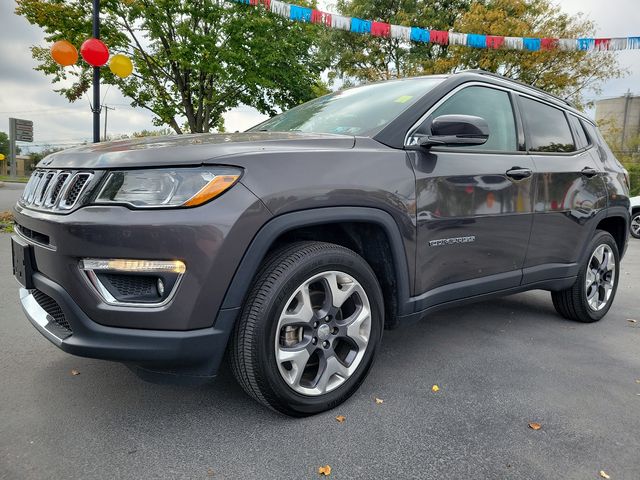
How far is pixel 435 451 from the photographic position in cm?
188

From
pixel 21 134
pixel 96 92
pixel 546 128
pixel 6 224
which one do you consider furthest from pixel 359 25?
pixel 21 134

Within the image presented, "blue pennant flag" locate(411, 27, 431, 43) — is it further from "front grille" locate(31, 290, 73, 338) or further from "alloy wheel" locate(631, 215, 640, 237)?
"front grille" locate(31, 290, 73, 338)

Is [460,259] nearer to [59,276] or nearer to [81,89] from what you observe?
[59,276]

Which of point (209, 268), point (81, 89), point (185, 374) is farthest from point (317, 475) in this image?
point (81, 89)

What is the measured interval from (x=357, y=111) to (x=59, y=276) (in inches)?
73.0

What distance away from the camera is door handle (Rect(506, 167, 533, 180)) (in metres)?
2.84

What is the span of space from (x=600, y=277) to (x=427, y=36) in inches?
385

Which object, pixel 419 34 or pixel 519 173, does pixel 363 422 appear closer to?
pixel 519 173

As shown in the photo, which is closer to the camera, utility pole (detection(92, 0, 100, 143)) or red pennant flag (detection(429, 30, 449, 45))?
utility pole (detection(92, 0, 100, 143))

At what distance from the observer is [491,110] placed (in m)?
2.95

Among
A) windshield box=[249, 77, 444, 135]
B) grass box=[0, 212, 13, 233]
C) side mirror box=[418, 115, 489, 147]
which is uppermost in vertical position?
windshield box=[249, 77, 444, 135]

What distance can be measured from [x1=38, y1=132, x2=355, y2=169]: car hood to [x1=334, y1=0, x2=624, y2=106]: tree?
56.9 ft

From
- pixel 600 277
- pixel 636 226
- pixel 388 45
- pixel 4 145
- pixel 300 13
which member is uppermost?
pixel 388 45

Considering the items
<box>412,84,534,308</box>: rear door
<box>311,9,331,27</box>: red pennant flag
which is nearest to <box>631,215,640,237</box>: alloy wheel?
<box>311,9,331,27</box>: red pennant flag
